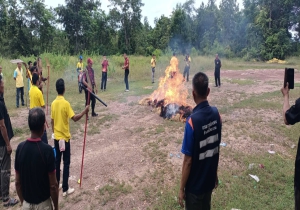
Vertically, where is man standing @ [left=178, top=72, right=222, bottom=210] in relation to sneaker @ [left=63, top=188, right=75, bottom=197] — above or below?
above

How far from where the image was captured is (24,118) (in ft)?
33.1

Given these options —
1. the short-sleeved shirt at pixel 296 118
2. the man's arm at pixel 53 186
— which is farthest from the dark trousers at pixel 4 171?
the short-sleeved shirt at pixel 296 118

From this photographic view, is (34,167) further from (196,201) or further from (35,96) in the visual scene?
(35,96)

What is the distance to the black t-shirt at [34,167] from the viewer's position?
272 cm

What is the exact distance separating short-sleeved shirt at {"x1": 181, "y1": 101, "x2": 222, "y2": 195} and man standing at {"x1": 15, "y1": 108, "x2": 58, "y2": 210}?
1.51 m

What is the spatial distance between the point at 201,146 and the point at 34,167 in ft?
5.99

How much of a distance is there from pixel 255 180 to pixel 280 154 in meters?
1.69

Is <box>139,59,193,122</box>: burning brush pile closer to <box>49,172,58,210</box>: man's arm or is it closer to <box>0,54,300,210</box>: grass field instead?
<box>0,54,300,210</box>: grass field

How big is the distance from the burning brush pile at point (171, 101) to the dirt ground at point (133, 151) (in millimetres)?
420

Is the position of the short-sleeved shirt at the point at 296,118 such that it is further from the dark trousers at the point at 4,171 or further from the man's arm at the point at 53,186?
the dark trousers at the point at 4,171

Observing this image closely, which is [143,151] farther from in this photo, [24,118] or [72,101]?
[72,101]

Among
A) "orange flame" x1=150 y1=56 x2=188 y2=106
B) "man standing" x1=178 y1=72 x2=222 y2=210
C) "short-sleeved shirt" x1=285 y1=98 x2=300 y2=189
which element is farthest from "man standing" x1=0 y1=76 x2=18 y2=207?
"orange flame" x1=150 y1=56 x2=188 y2=106

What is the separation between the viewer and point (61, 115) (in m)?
4.52

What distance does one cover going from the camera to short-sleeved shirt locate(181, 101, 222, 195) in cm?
273
